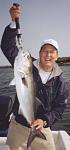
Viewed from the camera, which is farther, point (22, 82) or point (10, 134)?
point (10, 134)

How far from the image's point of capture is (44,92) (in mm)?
4535

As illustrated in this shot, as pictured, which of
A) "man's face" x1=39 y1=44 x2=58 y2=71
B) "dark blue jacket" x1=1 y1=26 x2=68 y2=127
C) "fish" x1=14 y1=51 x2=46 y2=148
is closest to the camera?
"fish" x1=14 y1=51 x2=46 y2=148

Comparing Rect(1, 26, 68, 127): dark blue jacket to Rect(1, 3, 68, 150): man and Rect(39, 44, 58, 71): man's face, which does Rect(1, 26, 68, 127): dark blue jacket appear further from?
Rect(39, 44, 58, 71): man's face

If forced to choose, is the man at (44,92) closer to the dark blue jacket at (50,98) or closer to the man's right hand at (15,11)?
the dark blue jacket at (50,98)

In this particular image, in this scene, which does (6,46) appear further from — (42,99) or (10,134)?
(10,134)

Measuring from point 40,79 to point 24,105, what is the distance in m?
0.75

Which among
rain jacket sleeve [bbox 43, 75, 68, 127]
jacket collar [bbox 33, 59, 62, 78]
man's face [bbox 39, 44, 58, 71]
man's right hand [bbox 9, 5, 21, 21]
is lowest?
rain jacket sleeve [bbox 43, 75, 68, 127]

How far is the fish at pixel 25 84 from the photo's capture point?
12.1ft

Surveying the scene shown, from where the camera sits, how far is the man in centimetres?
439

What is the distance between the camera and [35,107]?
411 centimetres

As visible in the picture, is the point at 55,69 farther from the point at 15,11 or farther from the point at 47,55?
the point at 15,11

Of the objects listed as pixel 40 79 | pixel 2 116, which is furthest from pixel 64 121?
pixel 40 79

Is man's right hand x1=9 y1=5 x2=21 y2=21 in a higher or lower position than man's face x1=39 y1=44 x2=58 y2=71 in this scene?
higher

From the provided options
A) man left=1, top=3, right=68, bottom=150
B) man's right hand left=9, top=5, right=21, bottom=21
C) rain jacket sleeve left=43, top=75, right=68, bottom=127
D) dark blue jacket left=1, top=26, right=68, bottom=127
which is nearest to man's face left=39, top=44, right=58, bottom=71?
man left=1, top=3, right=68, bottom=150
